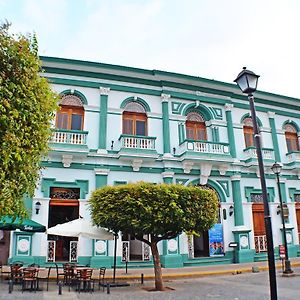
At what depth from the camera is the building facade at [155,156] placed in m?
15.1

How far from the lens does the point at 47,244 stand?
14.5m

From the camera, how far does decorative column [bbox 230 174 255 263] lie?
1683 cm

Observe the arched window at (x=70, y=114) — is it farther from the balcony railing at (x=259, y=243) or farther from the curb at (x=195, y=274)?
the balcony railing at (x=259, y=243)

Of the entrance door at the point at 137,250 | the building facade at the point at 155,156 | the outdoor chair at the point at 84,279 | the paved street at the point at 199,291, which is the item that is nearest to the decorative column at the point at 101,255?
the building facade at the point at 155,156

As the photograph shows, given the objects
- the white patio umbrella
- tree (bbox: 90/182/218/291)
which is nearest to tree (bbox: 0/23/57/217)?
tree (bbox: 90/182/218/291)

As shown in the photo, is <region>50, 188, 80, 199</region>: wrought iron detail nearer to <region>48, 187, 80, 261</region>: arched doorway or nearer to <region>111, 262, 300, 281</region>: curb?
<region>48, 187, 80, 261</region>: arched doorway

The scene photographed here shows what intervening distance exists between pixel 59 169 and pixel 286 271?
10.3 meters

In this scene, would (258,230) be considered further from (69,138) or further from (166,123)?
(69,138)

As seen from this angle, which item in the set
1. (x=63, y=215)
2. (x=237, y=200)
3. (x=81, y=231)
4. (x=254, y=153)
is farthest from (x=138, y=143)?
(x=254, y=153)

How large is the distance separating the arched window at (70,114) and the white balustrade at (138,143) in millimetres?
2217

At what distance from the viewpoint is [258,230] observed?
18.0 m

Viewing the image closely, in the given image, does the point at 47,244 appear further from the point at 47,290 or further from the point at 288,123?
the point at 288,123

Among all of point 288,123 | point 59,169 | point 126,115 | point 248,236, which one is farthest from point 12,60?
point 288,123

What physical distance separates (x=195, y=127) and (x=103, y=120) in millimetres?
5112
